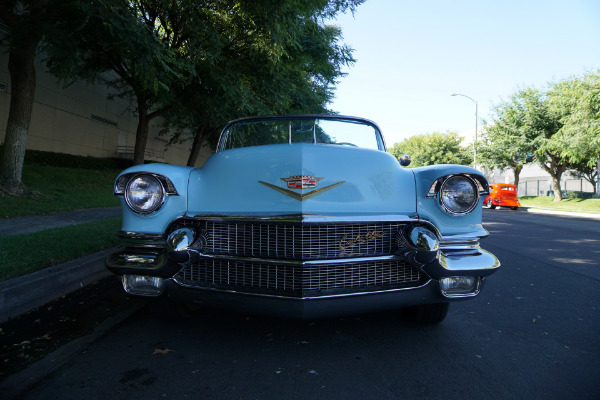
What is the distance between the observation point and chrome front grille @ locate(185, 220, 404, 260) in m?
2.20

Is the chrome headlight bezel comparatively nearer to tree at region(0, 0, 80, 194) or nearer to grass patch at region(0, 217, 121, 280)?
grass patch at region(0, 217, 121, 280)

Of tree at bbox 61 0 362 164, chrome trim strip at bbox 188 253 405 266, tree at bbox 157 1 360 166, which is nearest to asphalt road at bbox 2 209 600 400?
chrome trim strip at bbox 188 253 405 266

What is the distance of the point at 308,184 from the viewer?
2264 mm

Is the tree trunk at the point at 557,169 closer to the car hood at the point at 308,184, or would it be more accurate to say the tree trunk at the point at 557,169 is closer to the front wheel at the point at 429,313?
the front wheel at the point at 429,313

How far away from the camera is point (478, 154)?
30.6 metres

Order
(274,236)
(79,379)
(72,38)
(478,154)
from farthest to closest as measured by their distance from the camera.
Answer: (478,154), (72,38), (274,236), (79,379)

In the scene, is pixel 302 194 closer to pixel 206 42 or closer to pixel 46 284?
pixel 46 284

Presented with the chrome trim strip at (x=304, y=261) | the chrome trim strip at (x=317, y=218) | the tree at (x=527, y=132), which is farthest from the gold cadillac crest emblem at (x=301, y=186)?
the tree at (x=527, y=132)

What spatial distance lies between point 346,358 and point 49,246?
374 centimetres

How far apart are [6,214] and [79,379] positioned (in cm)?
617

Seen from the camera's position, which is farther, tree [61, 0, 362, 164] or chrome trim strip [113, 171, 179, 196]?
tree [61, 0, 362, 164]

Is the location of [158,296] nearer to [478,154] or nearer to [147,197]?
[147,197]

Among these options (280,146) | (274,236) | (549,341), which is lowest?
(549,341)

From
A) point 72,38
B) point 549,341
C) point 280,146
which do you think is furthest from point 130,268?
point 72,38
